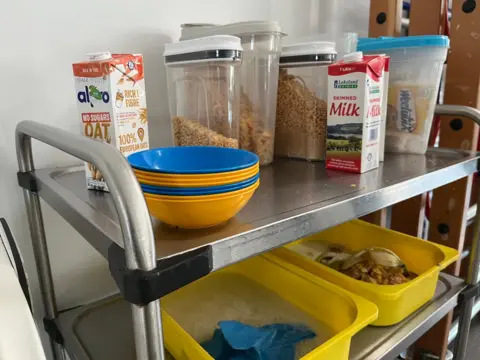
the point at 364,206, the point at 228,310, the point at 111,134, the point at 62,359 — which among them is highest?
the point at 111,134

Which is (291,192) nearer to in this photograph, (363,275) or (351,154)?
(351,154)

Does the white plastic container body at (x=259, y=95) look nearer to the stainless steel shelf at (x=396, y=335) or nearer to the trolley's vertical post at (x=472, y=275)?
the stainless steel shelf at (x=396, y=335)

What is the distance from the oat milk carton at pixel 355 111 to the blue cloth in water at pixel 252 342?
34cm

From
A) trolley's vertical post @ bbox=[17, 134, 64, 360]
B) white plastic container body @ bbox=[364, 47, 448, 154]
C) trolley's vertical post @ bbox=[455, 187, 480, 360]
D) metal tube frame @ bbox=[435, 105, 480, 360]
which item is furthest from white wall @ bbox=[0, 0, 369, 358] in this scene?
trolley's vertical post @ bbox=[455, 187, 480, 360]

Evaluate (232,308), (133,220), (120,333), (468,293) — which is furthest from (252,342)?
(468,293)

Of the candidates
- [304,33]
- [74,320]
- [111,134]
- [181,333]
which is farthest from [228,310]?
[304,33]

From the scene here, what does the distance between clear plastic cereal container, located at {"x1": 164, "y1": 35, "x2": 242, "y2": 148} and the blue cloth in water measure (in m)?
0.34

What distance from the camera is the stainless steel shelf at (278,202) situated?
470mm

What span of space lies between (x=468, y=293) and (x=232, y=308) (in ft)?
1.96

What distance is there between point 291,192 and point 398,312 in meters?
0.36

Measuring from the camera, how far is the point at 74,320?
82cm

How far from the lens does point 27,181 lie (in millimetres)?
718

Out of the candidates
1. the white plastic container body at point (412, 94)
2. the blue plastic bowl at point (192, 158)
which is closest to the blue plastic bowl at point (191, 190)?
the blue plastic bowl at point (192, 158)

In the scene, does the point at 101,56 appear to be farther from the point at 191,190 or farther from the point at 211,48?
the point at 191,190
